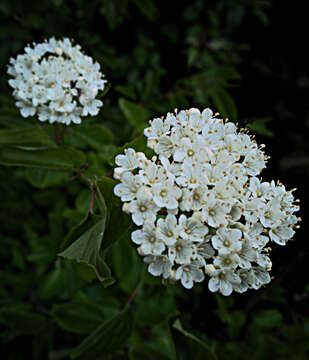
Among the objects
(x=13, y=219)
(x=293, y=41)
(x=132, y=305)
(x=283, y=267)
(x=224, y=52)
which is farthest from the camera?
(x=293, y=41)

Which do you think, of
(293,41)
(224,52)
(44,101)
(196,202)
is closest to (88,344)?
(196,202)

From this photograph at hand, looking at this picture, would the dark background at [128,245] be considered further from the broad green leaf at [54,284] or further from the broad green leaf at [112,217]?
the broad green leaf at [112,217]

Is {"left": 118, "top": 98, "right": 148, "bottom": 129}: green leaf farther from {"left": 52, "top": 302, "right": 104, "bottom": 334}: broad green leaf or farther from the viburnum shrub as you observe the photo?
{"left": 52, "top": 302, "right": 104, "bottom": 334}: broad green leaf

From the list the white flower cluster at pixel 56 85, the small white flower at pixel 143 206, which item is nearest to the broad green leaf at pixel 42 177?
the white flower cluster at pixel 56 85

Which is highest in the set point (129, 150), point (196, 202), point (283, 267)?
point (283, 267)

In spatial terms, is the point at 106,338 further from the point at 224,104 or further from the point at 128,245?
the point at 224,104

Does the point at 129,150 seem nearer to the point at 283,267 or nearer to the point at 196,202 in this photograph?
the point at 196,202

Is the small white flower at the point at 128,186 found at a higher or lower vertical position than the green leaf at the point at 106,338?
higher
